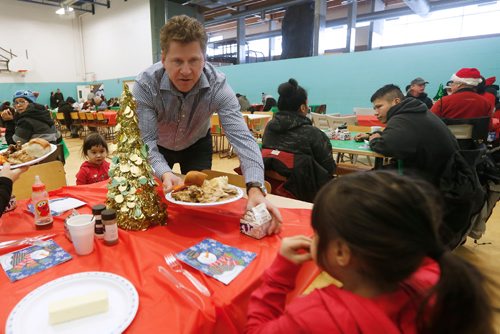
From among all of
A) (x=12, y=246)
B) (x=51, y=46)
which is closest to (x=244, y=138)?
(x=12, y=246)

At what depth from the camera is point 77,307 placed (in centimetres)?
68

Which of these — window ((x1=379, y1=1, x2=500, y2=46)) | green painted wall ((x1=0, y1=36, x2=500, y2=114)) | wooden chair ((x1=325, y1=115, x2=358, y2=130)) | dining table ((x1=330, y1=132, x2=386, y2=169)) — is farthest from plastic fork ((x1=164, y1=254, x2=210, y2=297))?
window ((x1=379, y1=1, x2=500, y2=46))

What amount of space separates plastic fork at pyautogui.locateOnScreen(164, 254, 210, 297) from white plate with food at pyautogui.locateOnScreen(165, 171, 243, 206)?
254 mm

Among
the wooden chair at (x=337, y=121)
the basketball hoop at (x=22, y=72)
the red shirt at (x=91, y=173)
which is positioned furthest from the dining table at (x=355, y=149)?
the basketball hoop at (x=22, y=72)

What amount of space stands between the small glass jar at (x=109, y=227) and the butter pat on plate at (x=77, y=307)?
1.06 feet

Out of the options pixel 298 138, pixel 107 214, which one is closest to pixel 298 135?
pixel 298 138

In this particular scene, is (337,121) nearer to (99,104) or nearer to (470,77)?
(470,77)

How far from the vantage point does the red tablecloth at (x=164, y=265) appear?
2.34ft

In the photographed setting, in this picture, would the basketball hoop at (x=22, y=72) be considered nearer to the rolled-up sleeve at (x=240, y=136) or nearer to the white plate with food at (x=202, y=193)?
the rolled-up sleeve at (x=240, y=136)

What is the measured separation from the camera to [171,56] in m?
1.38

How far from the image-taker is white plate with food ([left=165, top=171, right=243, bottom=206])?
48.3 inches

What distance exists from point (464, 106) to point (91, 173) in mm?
3691

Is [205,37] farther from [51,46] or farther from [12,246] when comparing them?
[51,46]

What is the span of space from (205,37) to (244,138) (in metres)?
0.51
